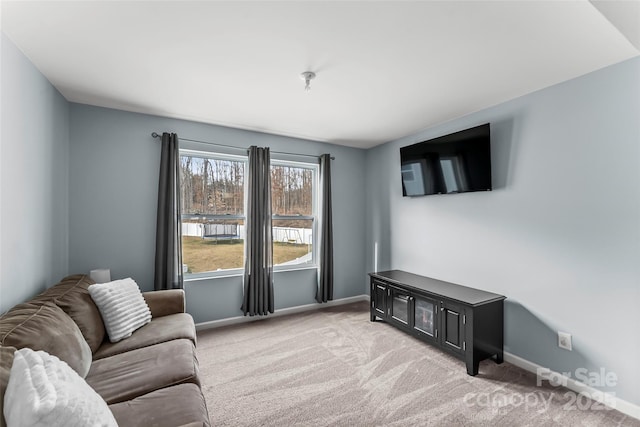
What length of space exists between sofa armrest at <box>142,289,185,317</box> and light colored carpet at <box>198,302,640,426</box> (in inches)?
22.1

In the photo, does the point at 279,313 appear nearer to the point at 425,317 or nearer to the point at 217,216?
the point at 217,216

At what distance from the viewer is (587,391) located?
2217mm

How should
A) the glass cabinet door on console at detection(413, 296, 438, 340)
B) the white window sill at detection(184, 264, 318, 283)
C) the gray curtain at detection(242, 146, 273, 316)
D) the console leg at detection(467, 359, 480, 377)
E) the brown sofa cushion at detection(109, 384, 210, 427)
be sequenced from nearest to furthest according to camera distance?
the brown sofa cushion at detection(109, 384, 210, 427) < the console leg at detection(467, 359, 480, 377) < the glass cabinet door on console at detection(413, 296, 438, 340) < the white window sill at detection(184, 264, 318, 283) < the gray curtain at detection(242, 146, 273, 316)

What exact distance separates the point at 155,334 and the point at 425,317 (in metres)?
2.51

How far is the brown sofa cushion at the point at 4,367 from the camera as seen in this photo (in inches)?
39.1

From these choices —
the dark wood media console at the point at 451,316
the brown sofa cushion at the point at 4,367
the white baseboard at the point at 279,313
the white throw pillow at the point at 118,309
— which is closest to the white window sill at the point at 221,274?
the white baseboard at the point at 279,313

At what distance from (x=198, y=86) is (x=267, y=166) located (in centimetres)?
141

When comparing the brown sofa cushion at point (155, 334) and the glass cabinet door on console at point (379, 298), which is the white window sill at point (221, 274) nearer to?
the brown sofa cushion at point (155, 334)

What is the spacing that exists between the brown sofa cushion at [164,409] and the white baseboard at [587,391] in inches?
108

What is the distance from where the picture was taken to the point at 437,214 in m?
3.54

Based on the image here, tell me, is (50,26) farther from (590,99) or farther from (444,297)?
(590,99)

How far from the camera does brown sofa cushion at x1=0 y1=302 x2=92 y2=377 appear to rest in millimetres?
1364

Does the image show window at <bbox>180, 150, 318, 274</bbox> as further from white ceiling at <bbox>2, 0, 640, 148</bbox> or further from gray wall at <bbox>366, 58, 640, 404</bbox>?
gray wall at <bbox>366, 58, 640, 404</bbox>

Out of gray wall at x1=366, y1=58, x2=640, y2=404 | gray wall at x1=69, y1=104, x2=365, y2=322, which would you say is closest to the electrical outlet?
gray wall at x1=366, y1=58, x2=640, y2=404
